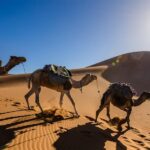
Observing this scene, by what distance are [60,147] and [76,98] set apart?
17.5 meters

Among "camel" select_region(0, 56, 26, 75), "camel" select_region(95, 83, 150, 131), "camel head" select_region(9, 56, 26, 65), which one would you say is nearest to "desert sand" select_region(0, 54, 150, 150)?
"camel" select_region(95, 83, 150, 131)

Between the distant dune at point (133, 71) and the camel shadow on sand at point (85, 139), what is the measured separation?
98.3ft

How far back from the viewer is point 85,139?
10.9 metres

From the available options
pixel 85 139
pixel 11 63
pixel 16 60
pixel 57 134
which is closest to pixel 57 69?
pixel 16 60

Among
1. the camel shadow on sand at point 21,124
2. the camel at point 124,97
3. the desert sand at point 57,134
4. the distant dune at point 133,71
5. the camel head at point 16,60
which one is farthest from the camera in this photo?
the distant dune at point 133,71

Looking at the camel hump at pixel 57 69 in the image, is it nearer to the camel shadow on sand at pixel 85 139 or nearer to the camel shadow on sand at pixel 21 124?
the camel shadow on sand at pixel 21 124

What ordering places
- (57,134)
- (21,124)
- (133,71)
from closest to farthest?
(57,134) < (21,124) < (133,71)

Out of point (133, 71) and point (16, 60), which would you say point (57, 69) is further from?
point (133, 71)

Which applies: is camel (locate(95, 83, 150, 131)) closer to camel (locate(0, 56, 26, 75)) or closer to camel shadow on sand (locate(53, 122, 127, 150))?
camel shadow on sand (locate(53, 122, 127, 150))

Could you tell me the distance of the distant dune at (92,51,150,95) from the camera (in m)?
45.5

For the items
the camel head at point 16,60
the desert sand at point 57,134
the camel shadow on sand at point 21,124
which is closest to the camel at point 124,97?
the desert sand at point 57,134

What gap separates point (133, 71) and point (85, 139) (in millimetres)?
40413

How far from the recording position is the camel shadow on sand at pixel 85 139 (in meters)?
10.0

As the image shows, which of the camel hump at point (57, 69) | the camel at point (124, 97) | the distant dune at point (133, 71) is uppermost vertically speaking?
the camel hump at point (57, 69)
